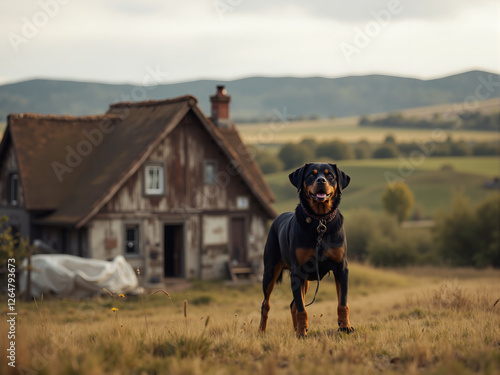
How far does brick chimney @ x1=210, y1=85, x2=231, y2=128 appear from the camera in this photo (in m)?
34.3

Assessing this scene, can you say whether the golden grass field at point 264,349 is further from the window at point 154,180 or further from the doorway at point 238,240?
the doorway at point 238,240

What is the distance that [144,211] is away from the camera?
2820cm

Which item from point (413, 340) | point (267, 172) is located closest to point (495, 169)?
point (267, 172)

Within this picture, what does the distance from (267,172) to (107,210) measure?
3702 inches

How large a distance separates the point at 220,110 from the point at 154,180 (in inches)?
288

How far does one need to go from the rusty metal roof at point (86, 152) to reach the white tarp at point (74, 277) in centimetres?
176

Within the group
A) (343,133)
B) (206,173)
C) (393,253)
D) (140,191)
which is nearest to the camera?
(140,191)

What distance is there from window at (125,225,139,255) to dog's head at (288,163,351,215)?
62.2ft

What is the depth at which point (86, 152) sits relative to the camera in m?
30.8

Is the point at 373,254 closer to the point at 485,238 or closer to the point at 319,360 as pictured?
the point at 485,238

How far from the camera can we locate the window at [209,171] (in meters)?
29.7

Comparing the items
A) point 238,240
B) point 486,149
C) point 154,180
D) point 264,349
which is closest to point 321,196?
point 264,349

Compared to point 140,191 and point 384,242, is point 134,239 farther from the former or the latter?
point 384,242

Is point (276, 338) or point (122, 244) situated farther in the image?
→ point (122, 244)
